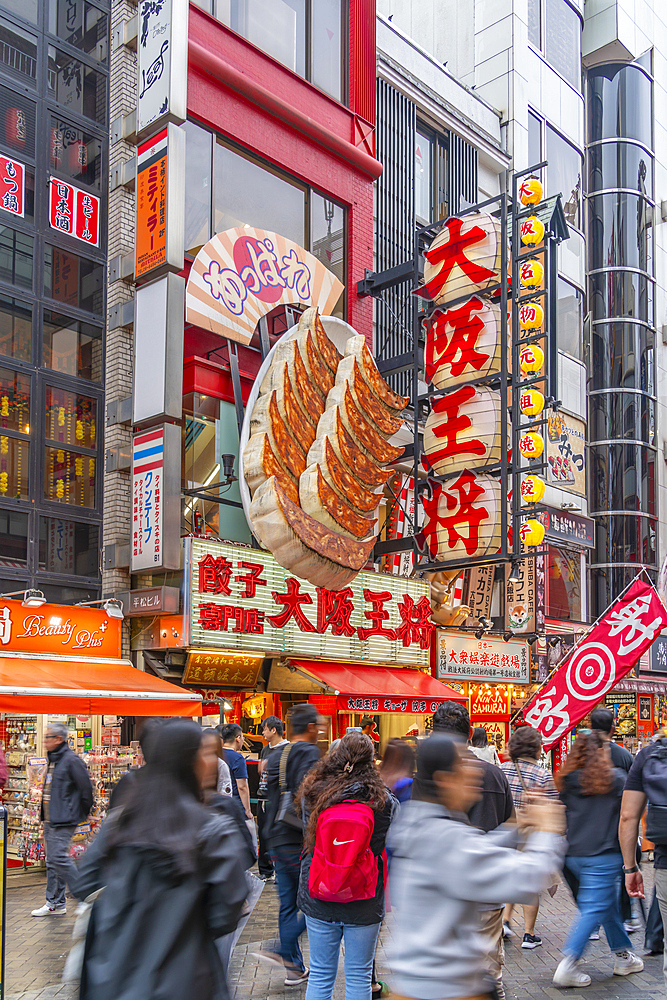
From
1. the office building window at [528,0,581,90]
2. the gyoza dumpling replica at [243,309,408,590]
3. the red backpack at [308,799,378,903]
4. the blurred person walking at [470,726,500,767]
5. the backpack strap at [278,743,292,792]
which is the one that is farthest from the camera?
the office building window at [528,0,581,90]

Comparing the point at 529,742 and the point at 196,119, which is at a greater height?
the point at 196,119

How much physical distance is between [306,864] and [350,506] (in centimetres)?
985

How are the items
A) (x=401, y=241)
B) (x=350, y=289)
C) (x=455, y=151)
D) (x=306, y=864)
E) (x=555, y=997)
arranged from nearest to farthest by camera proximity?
(x=306, y=864), (x=555, y=997), (x=350, y=289), (x=401, y=241), (x=455, y=151)

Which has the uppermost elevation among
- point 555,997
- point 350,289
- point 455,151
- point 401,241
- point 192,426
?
point 455,151

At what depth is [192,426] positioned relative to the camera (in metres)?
14.8

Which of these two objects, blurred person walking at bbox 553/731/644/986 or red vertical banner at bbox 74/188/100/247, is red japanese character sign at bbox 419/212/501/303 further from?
blurred person walking at bbox 553/731/644/986

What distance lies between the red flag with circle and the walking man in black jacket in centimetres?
437

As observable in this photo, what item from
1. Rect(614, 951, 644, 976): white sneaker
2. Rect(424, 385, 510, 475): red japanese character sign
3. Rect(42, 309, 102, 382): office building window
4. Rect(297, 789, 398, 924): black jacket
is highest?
Rect(42, 309, 102, 382): office building window

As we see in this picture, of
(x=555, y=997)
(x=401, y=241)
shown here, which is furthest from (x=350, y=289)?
(x=555, y=997)

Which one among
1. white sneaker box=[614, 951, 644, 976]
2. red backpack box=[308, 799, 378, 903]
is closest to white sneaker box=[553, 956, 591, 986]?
white sneaker box=[614, 951, 644, 976]

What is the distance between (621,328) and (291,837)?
24580 mm

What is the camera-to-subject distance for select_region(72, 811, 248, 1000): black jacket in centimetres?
295

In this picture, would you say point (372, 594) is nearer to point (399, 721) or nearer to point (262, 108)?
point (399, 721)

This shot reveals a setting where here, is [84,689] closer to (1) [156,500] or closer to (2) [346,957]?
(1) [156,500]
